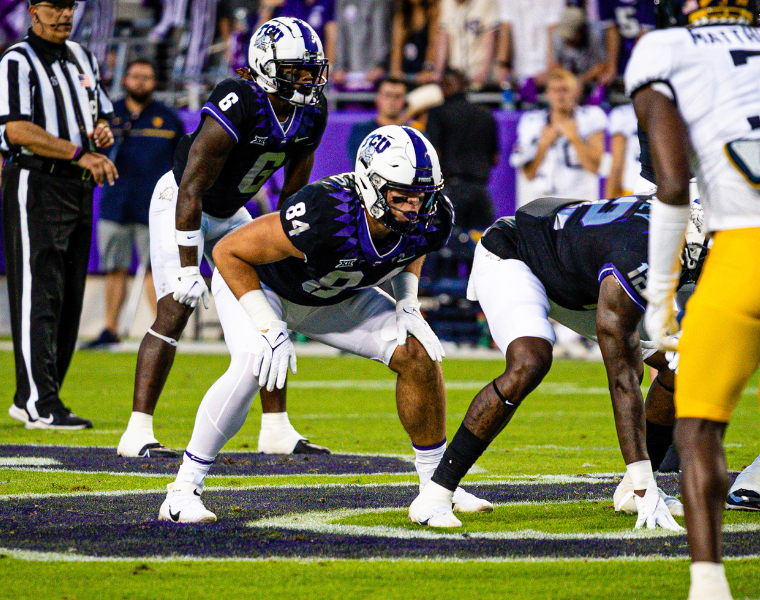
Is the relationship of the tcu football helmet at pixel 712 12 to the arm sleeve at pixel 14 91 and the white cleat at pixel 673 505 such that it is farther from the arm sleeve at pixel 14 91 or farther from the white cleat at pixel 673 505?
the arm sleeve at pixel 14 91

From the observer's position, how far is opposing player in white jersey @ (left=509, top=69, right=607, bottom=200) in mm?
10234

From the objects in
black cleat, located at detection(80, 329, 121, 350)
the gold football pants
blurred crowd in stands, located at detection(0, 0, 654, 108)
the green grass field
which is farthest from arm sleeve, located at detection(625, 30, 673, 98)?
blurred crowd in stands, located at detection(0, 0, 654, 108)

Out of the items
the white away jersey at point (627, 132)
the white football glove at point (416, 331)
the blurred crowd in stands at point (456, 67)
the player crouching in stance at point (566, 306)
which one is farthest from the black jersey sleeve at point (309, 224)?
the blurred crowd in stands at point (456, 67)

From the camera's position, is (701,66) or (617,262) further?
(617,262)

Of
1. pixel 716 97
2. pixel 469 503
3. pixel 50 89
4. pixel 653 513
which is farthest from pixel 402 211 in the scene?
pixel 50 89

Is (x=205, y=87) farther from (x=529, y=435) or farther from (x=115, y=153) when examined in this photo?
(x=529, y=435)

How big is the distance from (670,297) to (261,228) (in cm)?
165

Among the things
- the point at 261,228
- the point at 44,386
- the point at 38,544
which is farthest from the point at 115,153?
the point at 38,544

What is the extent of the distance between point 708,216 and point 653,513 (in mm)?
1206

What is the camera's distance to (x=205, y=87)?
1277cm

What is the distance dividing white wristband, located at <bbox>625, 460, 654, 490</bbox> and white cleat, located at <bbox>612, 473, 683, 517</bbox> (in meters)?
0.09

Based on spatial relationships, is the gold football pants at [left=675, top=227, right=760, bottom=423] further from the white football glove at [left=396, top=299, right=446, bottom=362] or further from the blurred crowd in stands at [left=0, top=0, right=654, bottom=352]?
the blurred crowd in stands at [left=0, top=0, right=654, bottom=352]

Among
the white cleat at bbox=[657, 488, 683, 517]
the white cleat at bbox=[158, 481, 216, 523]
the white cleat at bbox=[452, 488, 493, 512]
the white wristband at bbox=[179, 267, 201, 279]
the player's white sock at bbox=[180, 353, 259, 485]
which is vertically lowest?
the white cleat at bbox=[452, 488, 493, 512]

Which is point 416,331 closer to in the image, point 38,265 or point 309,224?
point 309,224
